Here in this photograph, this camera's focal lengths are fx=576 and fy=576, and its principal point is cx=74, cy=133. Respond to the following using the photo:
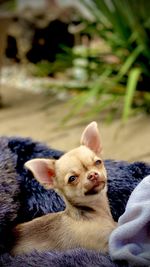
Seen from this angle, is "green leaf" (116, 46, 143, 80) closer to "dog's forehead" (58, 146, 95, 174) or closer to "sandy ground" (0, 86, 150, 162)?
"sandy ground" (0, 86, 150, 162)

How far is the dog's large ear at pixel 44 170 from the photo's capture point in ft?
3.05

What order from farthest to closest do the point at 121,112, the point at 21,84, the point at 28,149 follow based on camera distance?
the point at 21,84 < the point at 121,112 < the point at 28,149

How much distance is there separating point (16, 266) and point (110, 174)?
0.36m

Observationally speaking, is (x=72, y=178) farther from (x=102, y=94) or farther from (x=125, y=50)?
(x=125, y=50)

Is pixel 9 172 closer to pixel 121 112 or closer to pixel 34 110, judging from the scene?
pixel 121 112

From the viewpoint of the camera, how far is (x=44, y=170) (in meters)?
0.94

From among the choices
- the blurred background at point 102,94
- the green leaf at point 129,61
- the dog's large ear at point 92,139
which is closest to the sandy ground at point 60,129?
the blurred background at point 102,94

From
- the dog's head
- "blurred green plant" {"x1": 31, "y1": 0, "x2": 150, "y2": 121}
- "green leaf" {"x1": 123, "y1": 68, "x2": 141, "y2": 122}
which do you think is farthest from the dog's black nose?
"blurred green plant" {"x1": 31, "y1": 0, "x2": 150, "y2": 121}

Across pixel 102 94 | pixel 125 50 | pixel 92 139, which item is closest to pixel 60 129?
pixel 102 94

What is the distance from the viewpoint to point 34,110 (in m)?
3.40

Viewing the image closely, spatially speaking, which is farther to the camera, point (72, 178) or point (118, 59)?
point (118, 59)

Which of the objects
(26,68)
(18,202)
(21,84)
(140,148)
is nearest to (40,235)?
(18,202)

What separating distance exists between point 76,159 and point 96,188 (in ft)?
0.18

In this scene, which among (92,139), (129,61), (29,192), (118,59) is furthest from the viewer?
(118,59)
